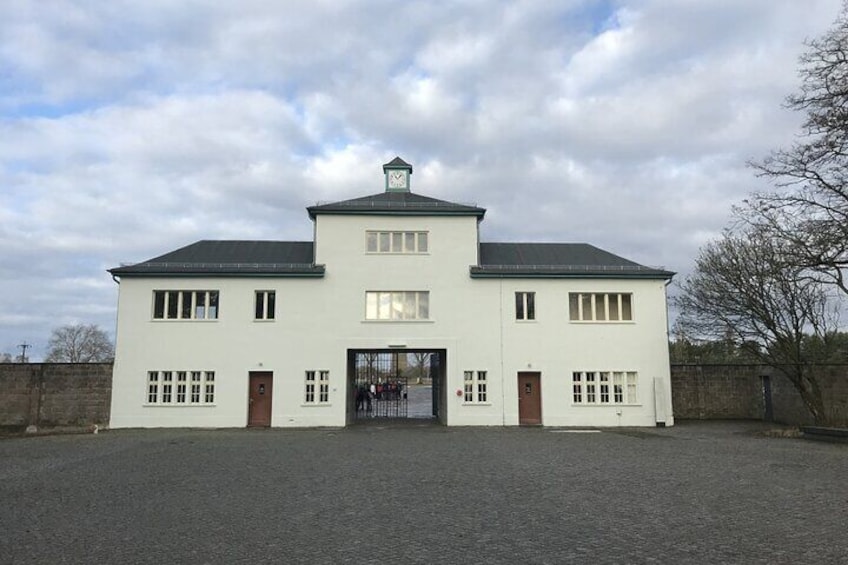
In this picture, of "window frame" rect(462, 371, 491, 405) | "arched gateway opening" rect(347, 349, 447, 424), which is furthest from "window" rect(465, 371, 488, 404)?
"arched gateway opening" rect(347, 349, 447, 424)

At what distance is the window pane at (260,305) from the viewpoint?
2714 centimetres

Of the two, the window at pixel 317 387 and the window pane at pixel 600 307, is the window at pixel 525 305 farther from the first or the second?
the window at pixel 317 387

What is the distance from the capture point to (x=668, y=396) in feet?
88.5

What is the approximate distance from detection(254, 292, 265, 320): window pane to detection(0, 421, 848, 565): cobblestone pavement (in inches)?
337

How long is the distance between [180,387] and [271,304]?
4.76 meters

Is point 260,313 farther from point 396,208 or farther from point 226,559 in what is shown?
point 226,559

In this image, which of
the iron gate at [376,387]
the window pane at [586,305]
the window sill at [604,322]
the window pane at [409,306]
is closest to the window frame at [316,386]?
the iron gate at [376,387]

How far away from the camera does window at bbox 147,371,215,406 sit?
2648cm

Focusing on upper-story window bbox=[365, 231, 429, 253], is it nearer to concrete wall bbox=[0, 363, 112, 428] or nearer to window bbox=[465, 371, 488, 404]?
window bbox=[465, 371, 488, 404]

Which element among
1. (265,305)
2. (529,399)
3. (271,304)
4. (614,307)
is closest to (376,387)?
(271,304)

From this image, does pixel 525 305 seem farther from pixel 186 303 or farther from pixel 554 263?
pixel 186 303

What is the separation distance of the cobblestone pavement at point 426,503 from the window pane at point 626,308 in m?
9.04

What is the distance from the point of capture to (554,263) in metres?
29.3

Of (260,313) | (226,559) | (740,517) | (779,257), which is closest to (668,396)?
(779,257)
